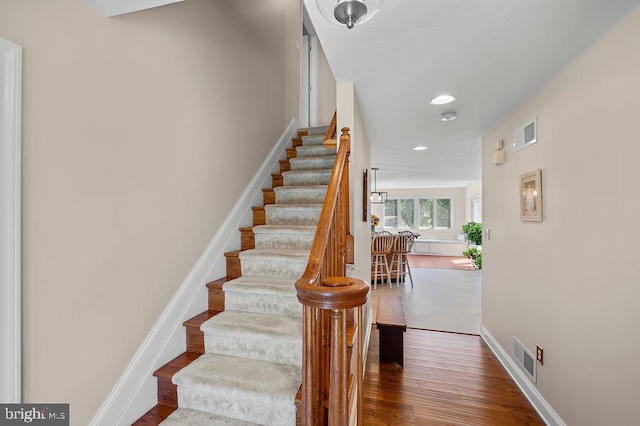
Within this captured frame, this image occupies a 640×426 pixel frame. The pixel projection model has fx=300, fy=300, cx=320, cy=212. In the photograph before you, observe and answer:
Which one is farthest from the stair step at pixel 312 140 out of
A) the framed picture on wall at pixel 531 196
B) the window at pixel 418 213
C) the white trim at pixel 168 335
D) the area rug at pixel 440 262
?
the window at pixel 418 213

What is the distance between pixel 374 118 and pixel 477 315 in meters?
3.31

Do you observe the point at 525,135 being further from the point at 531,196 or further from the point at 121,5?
the point at 121,5

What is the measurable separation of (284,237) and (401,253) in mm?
Result: 4385

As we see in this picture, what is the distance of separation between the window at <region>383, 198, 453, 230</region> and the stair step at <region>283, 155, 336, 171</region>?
27.5 ft

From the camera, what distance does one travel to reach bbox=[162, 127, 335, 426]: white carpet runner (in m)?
1.47

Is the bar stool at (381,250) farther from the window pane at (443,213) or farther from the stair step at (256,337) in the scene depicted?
the window pane at (443,213)

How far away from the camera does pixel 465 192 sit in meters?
10.5

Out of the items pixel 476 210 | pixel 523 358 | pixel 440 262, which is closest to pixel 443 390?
pixel 523 358

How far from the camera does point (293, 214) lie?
2672 mm

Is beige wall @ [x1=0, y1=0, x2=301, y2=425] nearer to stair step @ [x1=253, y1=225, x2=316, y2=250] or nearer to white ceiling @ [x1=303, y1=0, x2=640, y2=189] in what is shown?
stair step @ [x1=253, y1=225, x2=316, y2=250]

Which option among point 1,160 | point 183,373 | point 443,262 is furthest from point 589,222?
point 443,262

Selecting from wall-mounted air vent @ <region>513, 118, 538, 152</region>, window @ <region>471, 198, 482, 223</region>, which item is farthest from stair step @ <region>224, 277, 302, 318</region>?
window @ <region>471, 198, 482, 223</region>

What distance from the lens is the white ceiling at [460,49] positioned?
4.30 feet

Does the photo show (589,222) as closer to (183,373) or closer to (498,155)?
(498,155)
